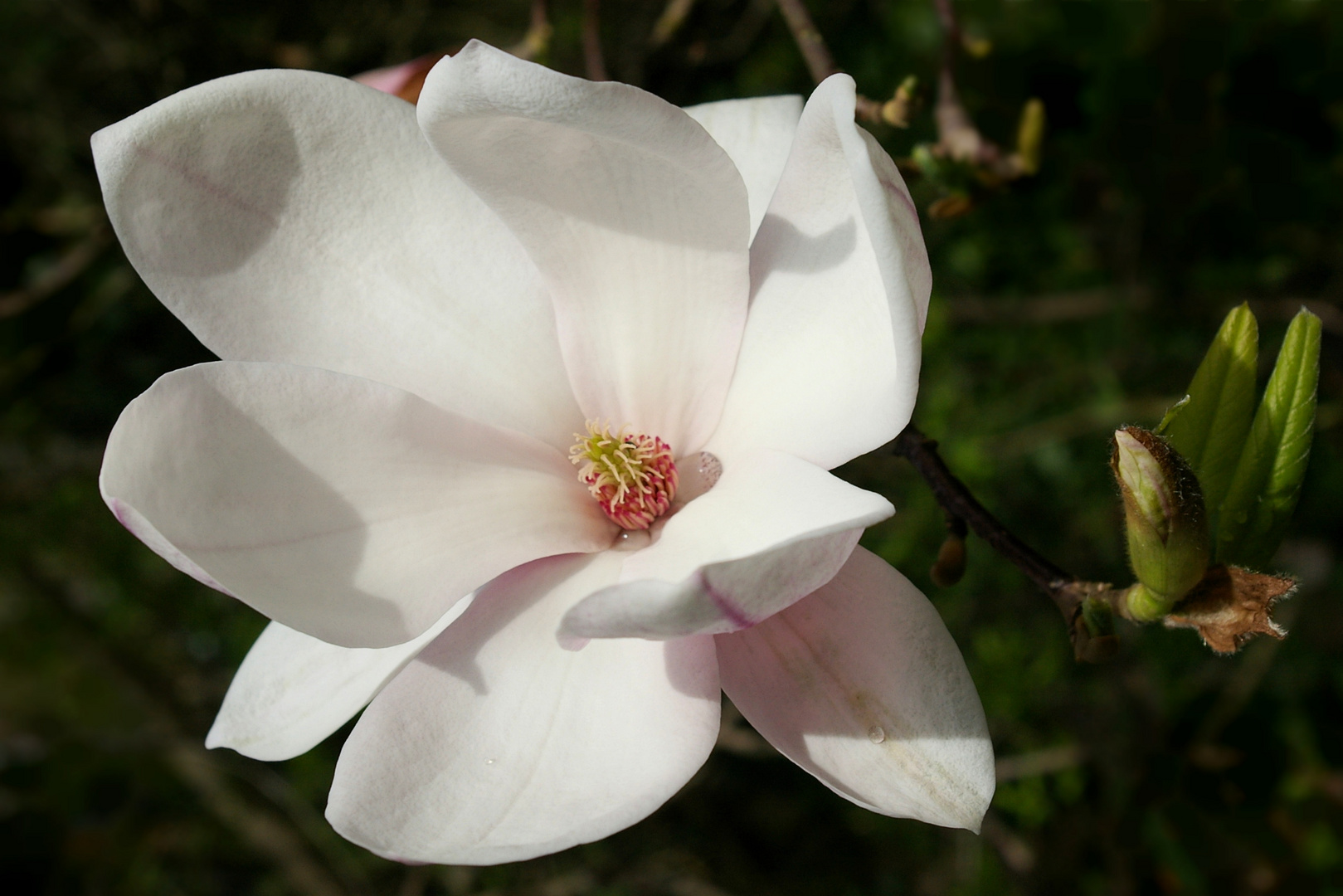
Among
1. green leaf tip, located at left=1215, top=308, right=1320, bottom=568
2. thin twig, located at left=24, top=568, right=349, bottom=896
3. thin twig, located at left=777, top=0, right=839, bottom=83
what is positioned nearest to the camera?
green leaf tip, located at left=1215, top=308, right=1320, bottom=568

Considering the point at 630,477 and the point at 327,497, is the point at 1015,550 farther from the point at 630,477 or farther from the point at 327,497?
the point at 327,497

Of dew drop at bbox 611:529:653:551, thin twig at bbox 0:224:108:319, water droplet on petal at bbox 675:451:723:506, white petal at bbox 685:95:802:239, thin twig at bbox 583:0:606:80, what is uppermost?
white petal at bbox 685:95:802:239

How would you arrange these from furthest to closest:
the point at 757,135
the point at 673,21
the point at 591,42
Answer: the point at 673,21
the point at 591,42
the point at 757,135

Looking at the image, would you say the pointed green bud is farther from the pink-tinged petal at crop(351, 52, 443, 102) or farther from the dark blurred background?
the pink-tinged petal at crop(351, 52, 443, 102)

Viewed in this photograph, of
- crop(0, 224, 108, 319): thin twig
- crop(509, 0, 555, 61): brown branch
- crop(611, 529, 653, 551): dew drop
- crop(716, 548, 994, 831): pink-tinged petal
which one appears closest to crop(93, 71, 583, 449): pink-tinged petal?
crop(611, 529, 653, 551): dew drop

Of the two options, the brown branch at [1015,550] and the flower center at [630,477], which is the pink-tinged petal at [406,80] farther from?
the brown branch at [1015,550]

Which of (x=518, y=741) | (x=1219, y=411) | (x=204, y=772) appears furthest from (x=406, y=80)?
(x=204, y=772)
